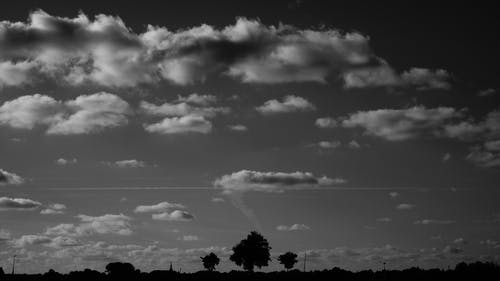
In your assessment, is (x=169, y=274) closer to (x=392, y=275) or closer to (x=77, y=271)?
(x=77, y=271)

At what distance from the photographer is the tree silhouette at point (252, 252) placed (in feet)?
500

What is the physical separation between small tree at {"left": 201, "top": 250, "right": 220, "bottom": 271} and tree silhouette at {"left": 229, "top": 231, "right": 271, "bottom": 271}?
2522cm

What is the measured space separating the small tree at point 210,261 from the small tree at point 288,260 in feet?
64.2

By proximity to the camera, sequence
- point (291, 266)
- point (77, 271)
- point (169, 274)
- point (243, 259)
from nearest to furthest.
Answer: point (169, 274) < point (77, 271) < point (243, 259) < point (291, 266)

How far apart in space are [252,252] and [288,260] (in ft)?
78.3

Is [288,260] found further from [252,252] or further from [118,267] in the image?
[118,267]

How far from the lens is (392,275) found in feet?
306

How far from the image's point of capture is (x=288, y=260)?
174 meters

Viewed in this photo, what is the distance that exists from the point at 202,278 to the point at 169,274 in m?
20.5

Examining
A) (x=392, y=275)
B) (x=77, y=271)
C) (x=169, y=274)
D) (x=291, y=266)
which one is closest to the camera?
(x=392, y=275)

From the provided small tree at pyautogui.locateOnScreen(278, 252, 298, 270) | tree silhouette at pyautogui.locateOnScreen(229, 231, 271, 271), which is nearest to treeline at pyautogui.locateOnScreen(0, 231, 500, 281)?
tree silhouette at pyautogui.locateOnScreen(229, 231, 271, 271)

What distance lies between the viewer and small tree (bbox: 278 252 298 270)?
173m

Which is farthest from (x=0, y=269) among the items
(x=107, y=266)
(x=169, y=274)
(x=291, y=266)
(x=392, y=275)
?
(x=392, y=275)

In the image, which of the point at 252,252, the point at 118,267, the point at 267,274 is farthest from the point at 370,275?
the point at 118,267
